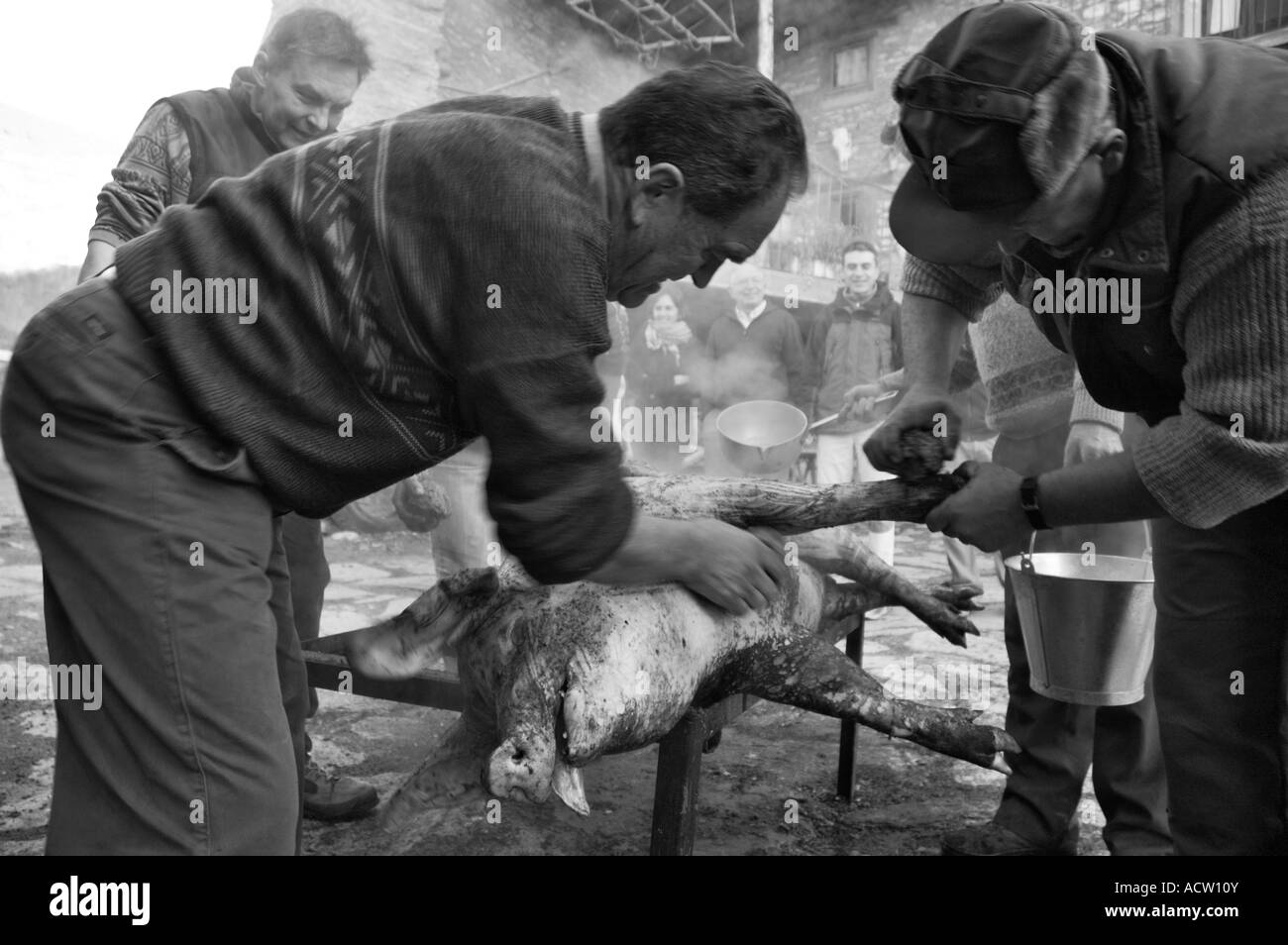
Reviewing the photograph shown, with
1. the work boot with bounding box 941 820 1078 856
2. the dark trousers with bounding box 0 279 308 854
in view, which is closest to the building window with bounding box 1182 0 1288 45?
the work boot with bounding box 941 820 1078 856

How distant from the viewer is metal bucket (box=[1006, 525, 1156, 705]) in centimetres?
245

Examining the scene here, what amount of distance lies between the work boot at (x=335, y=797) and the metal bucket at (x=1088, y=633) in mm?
2074

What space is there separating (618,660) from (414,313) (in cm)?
98

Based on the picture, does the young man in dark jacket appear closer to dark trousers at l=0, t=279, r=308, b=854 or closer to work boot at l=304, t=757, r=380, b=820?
work boot at l=304, t=757, r=380, b=820

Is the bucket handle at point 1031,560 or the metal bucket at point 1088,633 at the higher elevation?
the bucket handle at point 1031,560

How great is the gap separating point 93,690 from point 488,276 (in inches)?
36.3

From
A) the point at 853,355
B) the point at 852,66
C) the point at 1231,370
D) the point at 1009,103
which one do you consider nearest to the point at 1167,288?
the point at 1231,370

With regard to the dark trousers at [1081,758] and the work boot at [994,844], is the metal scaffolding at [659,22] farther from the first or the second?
the work boot at [994,844]

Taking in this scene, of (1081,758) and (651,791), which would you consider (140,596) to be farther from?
(1081,758)

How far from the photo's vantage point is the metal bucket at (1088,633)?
245 centimetres

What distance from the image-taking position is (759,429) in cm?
486

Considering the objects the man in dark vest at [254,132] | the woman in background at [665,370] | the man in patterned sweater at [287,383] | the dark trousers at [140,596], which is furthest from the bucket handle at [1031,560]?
the woman in background at [665,370]

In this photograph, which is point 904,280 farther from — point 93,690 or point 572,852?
point 93,690

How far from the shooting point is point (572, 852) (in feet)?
9.04
